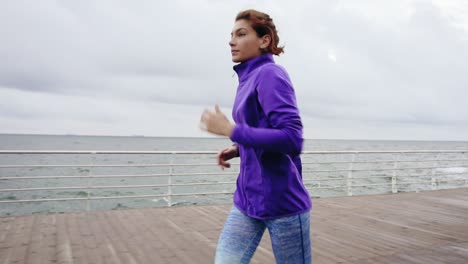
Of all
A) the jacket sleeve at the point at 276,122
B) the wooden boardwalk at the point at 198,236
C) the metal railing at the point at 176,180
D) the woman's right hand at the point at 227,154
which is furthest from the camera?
the metal railing at the point at 176,180

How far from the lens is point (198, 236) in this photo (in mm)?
5273

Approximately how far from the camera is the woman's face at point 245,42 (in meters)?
1.55

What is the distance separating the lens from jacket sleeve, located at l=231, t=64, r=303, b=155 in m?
1.33

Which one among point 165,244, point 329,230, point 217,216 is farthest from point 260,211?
point 217,216

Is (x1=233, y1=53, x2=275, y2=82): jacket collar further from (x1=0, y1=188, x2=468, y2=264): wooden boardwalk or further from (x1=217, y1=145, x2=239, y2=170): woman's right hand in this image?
(x1=0, y1=188, x2=468, y2=264): wooden boardwalk

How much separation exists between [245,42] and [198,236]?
411 cm

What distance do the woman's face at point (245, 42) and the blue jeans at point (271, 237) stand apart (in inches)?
24.3

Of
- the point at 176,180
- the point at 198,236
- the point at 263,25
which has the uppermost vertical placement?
the point at 263,25

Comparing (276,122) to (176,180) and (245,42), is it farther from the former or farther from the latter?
(176,180)

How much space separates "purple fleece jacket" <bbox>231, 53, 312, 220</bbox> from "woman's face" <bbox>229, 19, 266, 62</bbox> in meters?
0.03

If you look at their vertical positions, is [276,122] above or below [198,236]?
above

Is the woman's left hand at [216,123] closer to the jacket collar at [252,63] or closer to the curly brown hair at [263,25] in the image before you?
the jacket collar at [252,63]

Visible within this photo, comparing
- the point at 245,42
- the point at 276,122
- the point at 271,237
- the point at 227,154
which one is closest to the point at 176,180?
the point at 227,154

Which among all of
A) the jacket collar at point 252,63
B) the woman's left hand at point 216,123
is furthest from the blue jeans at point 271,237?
the jacket collar at point 252,63
